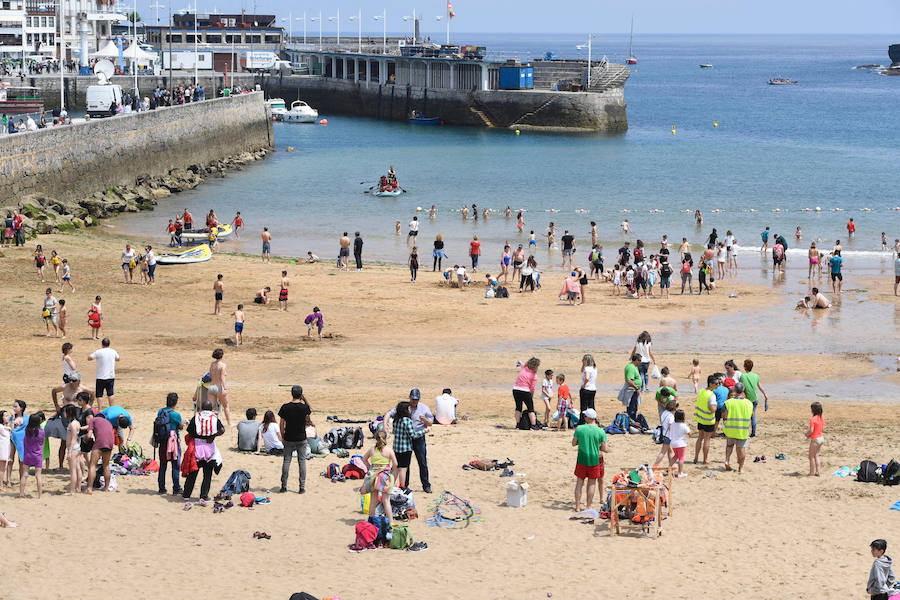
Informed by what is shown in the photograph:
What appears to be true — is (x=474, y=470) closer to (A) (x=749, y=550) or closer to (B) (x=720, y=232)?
(A) (x=749, y=550)

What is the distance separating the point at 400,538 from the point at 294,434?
1936 millimetres

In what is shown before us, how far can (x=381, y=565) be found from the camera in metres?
11.5

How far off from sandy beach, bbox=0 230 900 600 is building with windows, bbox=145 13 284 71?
3359 inches

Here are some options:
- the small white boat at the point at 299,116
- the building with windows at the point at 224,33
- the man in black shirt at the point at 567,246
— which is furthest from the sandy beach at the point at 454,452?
the building with windows at the point at 224,33

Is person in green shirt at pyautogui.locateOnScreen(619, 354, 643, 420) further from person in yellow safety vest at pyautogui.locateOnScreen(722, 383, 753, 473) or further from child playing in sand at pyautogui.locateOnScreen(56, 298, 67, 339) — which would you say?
child playing in sand at pyautogui.locateOnScreen(56, 298, 67, 339)

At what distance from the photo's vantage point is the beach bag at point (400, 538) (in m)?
11.9

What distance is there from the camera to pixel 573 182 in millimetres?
56469

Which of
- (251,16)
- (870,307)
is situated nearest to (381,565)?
(870,307)

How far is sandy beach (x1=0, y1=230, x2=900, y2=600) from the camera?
11.3 metres

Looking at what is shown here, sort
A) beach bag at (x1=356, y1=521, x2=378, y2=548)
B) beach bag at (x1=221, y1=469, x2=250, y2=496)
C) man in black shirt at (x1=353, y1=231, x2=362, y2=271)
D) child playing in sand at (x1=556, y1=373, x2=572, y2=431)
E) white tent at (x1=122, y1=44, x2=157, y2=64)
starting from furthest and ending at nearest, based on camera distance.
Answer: white tent at (x1=122, y1=44, x2=157, y2=64), man in black shirt at (x1=353, y1=231, x2=362, y2=271), child playing in sand at (x1=556, y1=373, x2=572, y2=431), beach bag at (x1=221, y1=469, x2=250, y2=496), beach bag at (x1=356, y1=521, x2=378, y2=548)

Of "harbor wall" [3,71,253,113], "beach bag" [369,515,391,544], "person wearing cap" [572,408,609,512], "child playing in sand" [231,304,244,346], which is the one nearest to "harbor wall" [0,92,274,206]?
"harbor wall" [3,71,253,113]

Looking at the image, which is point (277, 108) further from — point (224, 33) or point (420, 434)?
point (420, 434)

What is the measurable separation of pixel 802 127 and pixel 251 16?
2346 inches

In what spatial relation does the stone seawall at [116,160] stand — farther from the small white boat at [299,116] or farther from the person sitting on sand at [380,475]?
the small white boat at [299,116]
